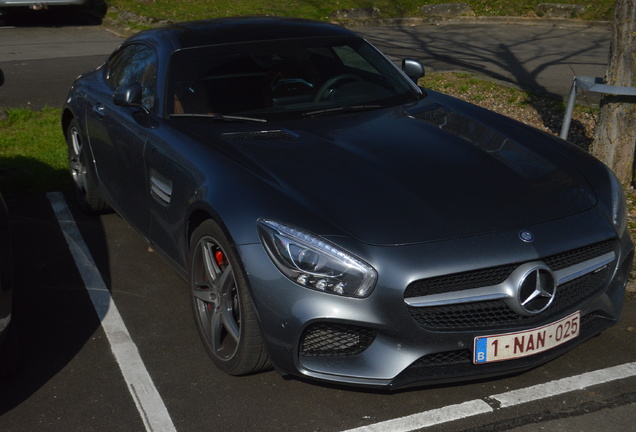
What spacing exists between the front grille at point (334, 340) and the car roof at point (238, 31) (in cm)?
234

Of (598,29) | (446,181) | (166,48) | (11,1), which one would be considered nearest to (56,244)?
(166,48)

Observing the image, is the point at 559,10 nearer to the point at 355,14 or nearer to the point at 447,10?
the point at 447,10

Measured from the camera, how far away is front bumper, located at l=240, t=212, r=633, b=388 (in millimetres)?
3506

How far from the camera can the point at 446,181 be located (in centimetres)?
406

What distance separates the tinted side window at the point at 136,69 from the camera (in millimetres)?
5203

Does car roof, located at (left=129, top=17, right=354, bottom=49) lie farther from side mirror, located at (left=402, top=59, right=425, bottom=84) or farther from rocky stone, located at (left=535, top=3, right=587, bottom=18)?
rocky stone, located at (left=535, top=3, right=587, bottom=18)

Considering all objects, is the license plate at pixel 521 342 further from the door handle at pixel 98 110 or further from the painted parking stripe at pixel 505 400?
the door handle at pixel 98 110

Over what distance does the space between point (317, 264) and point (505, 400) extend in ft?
3.69

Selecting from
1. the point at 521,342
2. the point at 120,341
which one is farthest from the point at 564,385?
the point at 120,341

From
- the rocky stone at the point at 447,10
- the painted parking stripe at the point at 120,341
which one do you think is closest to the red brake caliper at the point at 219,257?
the painted parking stripe at the point at 120,341

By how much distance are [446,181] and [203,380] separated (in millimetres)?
1516

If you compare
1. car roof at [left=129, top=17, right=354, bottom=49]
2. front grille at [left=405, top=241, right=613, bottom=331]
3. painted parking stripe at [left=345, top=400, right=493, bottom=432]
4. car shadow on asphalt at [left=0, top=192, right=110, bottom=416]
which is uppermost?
car roof at [left=129, top=17, right=354, bottom=49]

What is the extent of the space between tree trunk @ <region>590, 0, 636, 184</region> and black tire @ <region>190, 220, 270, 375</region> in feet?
13.0

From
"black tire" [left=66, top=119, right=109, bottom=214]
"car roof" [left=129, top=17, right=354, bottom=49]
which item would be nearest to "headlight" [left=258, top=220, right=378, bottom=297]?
"car roof" [left=129, top=17, right=354, bottom=49]
